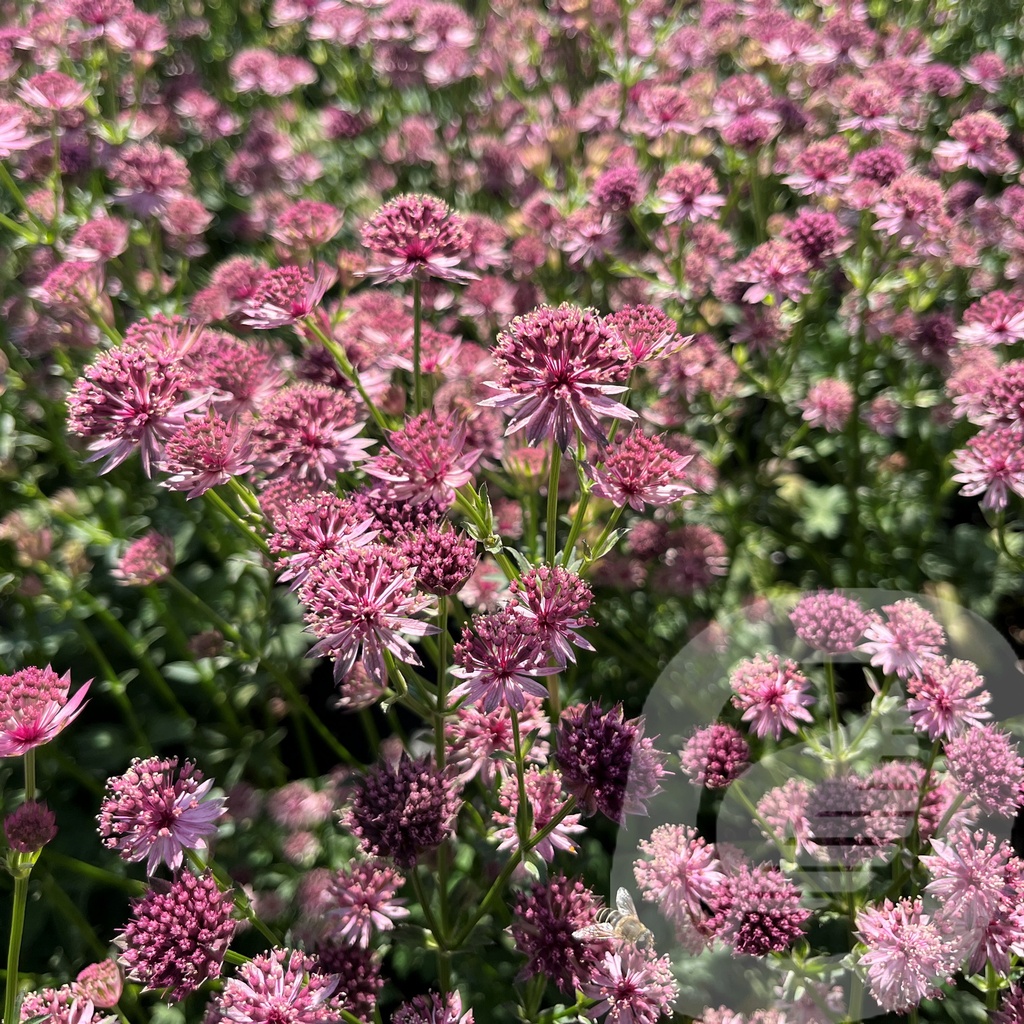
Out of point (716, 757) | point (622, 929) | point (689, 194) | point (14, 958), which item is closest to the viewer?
point (14, 958)

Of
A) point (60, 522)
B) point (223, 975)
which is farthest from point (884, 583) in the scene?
point (60, 522)

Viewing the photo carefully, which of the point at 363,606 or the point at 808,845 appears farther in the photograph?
the point at 808,845

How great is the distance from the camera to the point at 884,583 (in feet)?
9.20

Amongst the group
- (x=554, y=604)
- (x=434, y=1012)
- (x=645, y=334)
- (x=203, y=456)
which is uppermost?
(x=645, y=334)

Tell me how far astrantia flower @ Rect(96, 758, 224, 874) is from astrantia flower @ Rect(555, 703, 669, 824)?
0.63 meters

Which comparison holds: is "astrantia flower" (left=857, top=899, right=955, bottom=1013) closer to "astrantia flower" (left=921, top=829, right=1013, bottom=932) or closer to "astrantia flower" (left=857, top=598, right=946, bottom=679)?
"astrantia flower" (left=921, top=829, right=1013, bottom=932)

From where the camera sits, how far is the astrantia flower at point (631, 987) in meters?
1.45

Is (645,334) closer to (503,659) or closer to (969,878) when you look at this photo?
(503,659)

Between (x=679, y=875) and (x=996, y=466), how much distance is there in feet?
3.73

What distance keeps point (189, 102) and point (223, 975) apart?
3.42 m

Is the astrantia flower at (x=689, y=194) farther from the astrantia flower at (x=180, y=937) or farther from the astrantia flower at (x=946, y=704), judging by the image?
the astrantia flower at (x=180, y=937)

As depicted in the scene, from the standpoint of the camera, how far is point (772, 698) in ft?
5.73

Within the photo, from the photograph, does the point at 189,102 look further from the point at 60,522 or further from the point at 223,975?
the point at 223,975

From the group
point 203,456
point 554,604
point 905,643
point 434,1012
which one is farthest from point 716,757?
point 203,456
